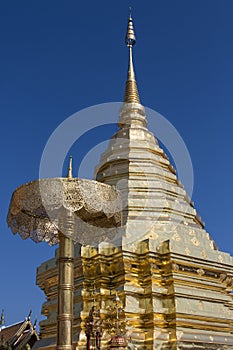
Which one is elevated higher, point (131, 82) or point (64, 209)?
point (131, 82)

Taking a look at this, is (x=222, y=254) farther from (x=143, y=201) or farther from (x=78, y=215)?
(x=78, y=215)

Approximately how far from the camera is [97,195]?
762 cm

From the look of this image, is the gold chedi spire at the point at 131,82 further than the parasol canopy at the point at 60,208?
Yes

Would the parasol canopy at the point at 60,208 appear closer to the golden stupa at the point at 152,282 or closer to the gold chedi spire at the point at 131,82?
the golden stupa at the point at 152,282

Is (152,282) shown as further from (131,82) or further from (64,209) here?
(131,82)

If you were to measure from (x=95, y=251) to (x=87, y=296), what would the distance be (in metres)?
1.18

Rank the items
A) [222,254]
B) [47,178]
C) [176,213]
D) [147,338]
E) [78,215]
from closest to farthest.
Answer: [47,178] < [78,215] < [147,338] < [222,254] < [176,213]

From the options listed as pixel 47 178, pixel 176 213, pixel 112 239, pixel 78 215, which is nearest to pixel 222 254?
pixel 176 213

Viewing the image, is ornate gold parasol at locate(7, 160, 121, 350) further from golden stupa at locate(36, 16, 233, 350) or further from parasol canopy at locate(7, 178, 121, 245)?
golden stupa at locate(36, 16, 233, 350)

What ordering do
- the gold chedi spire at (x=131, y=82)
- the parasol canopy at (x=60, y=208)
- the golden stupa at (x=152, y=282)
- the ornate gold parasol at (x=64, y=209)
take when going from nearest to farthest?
1. the ornate gold parasol at (x=64, y=209)
2. the parasol canopy at (x=60, y=208)
3. the golden stupa at (x=152, y=282)
4. the gold chedi spire at (x=131, y=82)

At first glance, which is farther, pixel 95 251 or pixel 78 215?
pixel 95 251

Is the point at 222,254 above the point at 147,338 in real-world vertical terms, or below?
above

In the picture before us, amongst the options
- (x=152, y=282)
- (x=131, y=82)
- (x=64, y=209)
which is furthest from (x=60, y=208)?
(x=131, y=82)

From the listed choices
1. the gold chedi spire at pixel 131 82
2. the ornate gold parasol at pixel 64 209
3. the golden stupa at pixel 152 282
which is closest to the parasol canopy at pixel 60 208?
the ornate gold parasol at pixel 64 209
